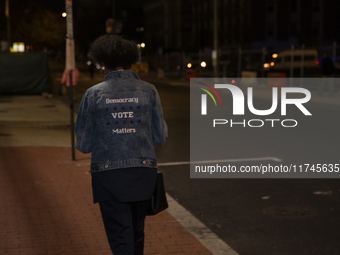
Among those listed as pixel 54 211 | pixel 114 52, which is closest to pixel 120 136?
pixel 114 52

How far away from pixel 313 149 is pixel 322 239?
493cm

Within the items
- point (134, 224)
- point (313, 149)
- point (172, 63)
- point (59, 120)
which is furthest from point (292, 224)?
point (172, 63)

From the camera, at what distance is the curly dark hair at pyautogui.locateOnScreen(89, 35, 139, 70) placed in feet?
10.9

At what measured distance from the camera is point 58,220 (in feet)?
18.0

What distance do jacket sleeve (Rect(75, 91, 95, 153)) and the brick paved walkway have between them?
1645 mm

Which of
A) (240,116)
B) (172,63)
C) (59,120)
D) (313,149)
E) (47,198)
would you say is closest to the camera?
(47,198)

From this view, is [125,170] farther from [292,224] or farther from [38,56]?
[38,56]

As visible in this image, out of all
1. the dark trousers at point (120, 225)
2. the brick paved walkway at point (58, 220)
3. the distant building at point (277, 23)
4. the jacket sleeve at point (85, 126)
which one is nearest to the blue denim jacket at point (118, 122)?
the jacket sleeve at point (85, 126)

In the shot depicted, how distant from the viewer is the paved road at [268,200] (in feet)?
16.4

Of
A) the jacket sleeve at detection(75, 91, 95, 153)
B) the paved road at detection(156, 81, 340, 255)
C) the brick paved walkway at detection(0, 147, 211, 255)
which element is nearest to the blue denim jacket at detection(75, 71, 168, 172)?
the jacket sleeve at detection(75, 91, 95, 153)

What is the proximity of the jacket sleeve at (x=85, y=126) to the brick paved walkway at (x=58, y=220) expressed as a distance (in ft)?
5.40

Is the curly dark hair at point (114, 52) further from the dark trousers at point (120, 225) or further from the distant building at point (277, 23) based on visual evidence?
the distant building at point (277, 23)

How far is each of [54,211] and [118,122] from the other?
3.03 m

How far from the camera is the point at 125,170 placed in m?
3.22
